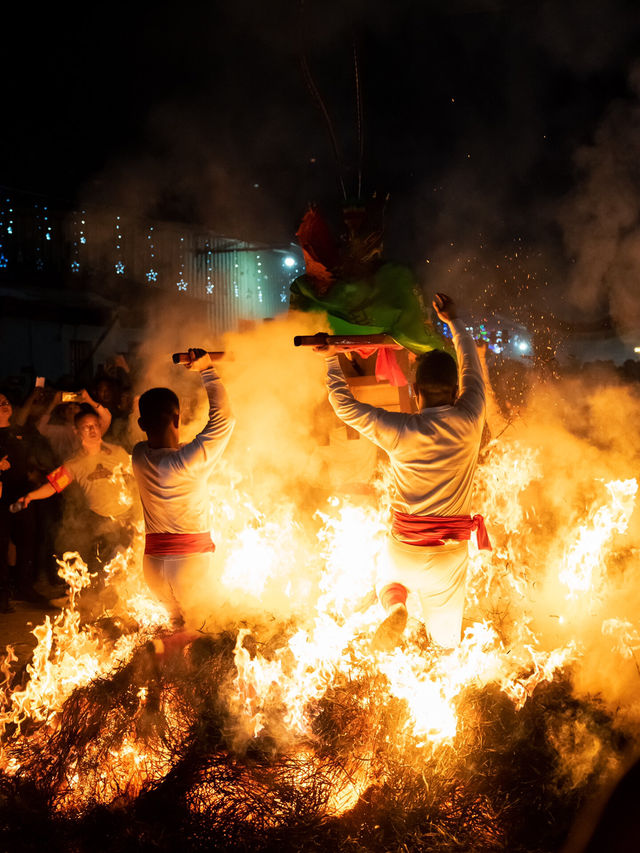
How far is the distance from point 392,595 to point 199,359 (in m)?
1.81

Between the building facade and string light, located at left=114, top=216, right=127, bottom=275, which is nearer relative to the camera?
the building facade

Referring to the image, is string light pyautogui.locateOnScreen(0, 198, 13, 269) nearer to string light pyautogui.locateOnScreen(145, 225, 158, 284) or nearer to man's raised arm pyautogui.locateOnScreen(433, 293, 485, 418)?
string light pyautogui.locateOnScreen(145, 225, 158, 284)

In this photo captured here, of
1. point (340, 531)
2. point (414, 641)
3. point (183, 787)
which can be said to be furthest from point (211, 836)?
point (340, 531)

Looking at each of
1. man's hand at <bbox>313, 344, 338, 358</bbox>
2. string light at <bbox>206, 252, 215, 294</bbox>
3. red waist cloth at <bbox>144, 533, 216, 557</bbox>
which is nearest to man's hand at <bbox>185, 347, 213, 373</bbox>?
man's hand at <bbox>313, 344, 338, 358</bbox>

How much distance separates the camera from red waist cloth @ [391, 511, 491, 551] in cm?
400

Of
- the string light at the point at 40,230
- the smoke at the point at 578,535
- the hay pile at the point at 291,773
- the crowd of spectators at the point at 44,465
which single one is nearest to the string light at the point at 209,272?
the string light at the point at 40,230

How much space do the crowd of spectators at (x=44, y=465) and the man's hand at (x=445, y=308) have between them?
154 inches

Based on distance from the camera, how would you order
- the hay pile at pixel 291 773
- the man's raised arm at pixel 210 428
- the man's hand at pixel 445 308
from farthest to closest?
1. the man's hand at pixel 445 308
2. the man's raised arm at pixel 210 428
3. the hay pile at pixel 291 773

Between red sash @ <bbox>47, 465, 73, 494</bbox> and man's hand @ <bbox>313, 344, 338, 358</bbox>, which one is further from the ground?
man's hand @ <bbox>313, 344, 338, 358</bbox>

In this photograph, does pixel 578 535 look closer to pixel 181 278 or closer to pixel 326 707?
pixel 326 707

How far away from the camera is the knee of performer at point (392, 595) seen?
3.97 metres

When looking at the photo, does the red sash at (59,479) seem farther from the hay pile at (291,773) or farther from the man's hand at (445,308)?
the man's hand at (445,308)

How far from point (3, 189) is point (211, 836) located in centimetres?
1485

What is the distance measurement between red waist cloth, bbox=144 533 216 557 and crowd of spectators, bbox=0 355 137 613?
294cm
